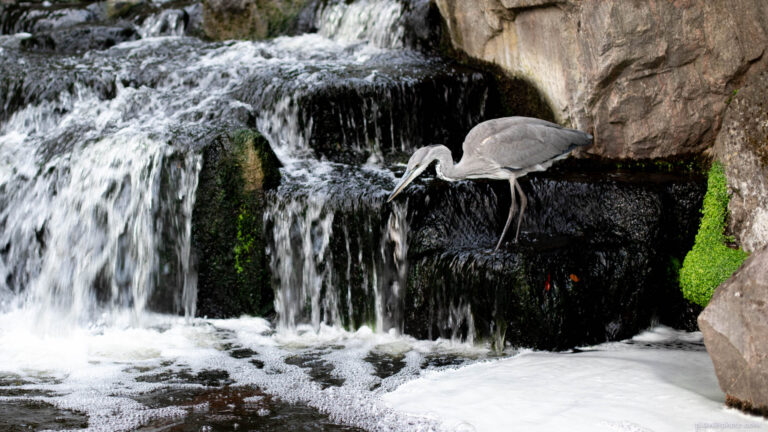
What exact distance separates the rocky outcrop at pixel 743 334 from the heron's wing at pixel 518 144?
1.64 m

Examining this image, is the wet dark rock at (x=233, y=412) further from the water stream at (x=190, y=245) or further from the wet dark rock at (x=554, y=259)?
the wet dark rock at (x=554, y=259)

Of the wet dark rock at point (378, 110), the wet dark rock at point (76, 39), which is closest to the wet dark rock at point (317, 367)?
the wet dark rock at point (378, 110)

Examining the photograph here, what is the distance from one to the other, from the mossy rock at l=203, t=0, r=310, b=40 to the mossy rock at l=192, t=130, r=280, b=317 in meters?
3.27

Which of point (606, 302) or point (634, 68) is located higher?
point (634, 68)

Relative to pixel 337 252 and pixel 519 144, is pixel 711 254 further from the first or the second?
pixel 337 252

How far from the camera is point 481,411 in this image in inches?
143

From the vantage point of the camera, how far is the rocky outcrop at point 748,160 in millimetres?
4871

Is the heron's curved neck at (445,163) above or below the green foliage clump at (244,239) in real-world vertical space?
above

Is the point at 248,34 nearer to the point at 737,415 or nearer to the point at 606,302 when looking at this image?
the point at 606,302

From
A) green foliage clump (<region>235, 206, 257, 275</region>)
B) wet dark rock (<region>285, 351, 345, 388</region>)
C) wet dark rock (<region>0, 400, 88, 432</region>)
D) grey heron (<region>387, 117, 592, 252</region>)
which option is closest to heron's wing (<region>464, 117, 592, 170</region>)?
grey heron (<region>387, 117, 592, 252</region>)

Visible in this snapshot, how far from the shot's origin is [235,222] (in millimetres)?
5543

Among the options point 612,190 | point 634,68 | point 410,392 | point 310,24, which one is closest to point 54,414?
point 410,392

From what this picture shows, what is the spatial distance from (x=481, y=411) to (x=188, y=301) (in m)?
2.70

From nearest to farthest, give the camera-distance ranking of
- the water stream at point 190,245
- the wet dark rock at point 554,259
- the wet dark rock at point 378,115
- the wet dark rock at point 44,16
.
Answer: the water stream at point 190,245 → the wet dark rock at point 554,259 → the wet dark rock at point 378,115 → the wet dark rock at point 44,16
